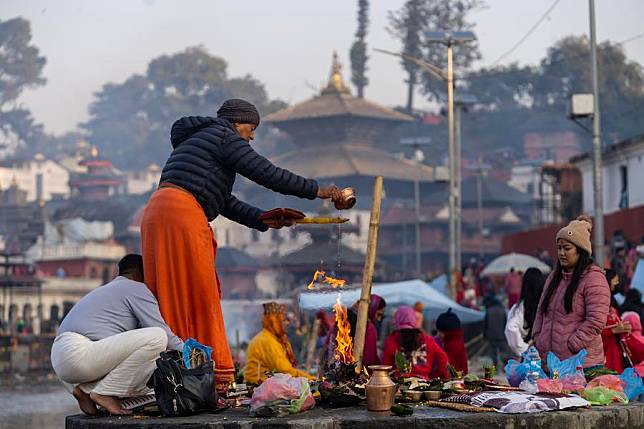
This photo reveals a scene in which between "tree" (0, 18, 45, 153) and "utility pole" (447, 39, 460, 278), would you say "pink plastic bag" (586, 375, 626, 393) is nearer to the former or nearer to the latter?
"utility pole" (447, 39, 460, 278)

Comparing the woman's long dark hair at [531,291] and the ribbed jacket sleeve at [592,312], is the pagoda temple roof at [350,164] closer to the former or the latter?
the woman's long dark hair at [531,291]

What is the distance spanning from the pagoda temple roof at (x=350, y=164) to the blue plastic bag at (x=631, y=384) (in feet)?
220

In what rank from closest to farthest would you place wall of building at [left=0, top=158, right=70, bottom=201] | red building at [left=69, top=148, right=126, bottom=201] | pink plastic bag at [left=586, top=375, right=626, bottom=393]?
pink plastic bag at [left=586, top=375, right=626, bottom=393] → red building at [left=69, top=148, right=126, bottom=201] → wall of building at [left=0, top=158, right=70, bottom=201]

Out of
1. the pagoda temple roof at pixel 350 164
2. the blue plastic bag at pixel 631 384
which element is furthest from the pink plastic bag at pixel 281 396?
the pagoda temple roof at pixel 350 164

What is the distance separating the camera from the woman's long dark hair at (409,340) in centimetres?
1065

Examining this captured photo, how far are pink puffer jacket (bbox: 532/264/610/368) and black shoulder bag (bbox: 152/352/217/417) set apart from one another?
8.96 feet

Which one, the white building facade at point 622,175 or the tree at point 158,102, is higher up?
the tree at point 158,102

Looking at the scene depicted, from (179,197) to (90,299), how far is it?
29.7 inches

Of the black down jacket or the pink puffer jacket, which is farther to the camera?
the pink puffer jacket

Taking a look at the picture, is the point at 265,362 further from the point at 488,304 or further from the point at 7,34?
the point at 7,34

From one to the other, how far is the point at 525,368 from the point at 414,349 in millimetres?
2300

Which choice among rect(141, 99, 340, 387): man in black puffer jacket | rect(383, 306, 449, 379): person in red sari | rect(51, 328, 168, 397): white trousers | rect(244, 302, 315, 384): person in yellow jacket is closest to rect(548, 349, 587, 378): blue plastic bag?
rect(141, 99, 340, 387): man in black puffer jacket

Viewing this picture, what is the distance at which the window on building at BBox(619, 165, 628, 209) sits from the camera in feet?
134

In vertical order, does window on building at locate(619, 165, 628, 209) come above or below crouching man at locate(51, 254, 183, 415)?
above
